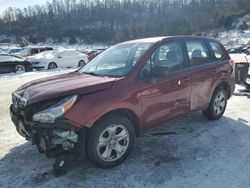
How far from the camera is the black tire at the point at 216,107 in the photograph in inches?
219

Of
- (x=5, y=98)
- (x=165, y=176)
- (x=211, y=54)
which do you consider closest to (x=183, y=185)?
(x=165, y=176)

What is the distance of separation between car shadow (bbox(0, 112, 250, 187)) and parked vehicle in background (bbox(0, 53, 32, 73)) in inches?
549

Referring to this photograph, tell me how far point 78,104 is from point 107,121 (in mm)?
451

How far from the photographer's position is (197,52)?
5238 mm

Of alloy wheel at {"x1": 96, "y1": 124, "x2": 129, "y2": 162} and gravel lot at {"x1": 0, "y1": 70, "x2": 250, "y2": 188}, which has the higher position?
alloy wheel at {"x1": 96, "y1": 124, "x2": 129, "y2": 162}

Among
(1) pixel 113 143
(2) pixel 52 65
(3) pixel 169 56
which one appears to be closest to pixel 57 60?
(2) pixel 52 65

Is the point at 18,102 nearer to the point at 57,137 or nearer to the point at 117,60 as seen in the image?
the point at 57,137

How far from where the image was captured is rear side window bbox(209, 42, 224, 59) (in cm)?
566

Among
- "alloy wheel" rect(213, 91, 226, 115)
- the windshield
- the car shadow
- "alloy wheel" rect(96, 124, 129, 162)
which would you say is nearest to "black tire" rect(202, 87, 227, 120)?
"alloy wheel" rect(213, 91, 226, 115)

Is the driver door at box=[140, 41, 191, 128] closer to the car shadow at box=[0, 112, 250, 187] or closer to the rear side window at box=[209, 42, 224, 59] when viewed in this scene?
the car shadow at box=[0, 112, 250, 187]

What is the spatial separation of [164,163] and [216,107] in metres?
2.19

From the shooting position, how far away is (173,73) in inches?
179

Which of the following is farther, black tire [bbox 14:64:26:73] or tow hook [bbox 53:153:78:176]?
black tire [bbox 14:64:26:73]

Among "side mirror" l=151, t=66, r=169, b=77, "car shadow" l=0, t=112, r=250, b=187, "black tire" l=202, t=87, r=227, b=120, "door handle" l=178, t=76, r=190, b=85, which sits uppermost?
"side mirror" l=151, t=66, r=169, b=77
